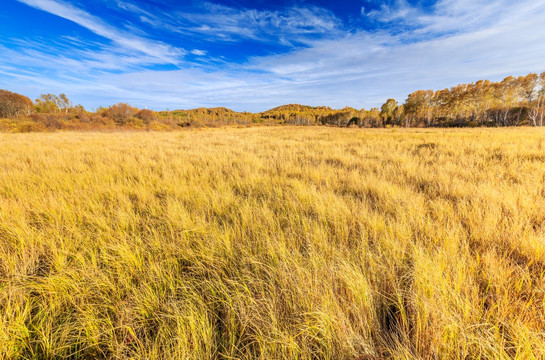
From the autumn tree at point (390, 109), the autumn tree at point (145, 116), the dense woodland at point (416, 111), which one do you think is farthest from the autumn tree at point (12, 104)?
the autumn tree at point (390, 109)

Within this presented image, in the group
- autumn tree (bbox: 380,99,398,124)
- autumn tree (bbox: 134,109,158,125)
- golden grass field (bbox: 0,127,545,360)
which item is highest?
autumn tree (bbox: 380,99,398,124)

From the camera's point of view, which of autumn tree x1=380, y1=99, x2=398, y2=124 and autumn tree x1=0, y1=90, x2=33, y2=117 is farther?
autumn tree x1=380, y1=99, x2=398, y2=124

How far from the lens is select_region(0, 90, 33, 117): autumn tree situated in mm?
35219

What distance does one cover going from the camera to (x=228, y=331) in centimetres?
108

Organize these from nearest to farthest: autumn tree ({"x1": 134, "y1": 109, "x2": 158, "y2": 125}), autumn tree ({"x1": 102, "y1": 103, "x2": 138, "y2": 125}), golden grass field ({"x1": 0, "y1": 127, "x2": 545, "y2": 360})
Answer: golden grass field ({"x1": 0, "y1": 127, "x2": 545, "y2": 360})
autumn tree ({"x1": 102, "y1": 103, "x2": 138, "y2": 125})
autumn tree ({"x1": 134, "y1": 109, "x2": 158, "y2": 125})

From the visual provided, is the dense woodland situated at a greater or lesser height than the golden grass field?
greater

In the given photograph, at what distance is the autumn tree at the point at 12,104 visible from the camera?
116 ft

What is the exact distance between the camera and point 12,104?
1428 inches


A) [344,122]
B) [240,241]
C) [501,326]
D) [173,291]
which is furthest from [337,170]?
[344,122]

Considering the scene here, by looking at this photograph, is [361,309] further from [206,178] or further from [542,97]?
[542,97]

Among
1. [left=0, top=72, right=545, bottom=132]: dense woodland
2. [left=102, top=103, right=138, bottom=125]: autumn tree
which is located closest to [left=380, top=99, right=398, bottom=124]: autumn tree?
[left=0, top=72, right=545, bottom=132]: dense woodland

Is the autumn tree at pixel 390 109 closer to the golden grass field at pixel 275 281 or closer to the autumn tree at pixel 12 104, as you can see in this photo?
the golden grass field at pixel 275 281

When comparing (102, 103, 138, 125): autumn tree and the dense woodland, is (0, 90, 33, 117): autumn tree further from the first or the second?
(102, 103, 138, 125): autumn tree

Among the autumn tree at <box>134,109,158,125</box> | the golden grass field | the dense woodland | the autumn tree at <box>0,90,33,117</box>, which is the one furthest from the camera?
the autumn tree at <box>134,109,158,125</box>
